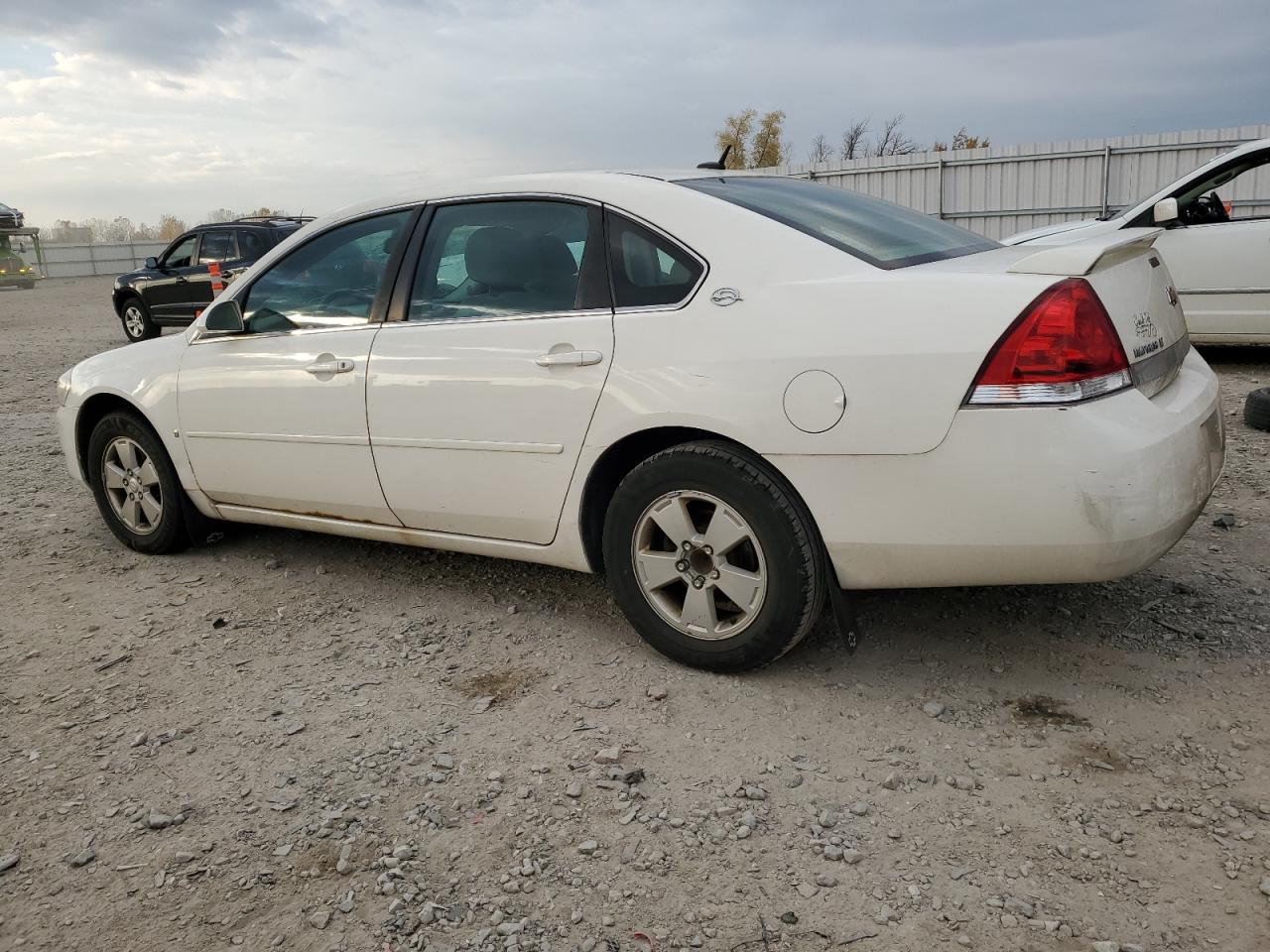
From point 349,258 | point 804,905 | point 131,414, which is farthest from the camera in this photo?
point 131,414

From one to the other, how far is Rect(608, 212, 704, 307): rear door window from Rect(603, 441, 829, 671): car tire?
478 mm

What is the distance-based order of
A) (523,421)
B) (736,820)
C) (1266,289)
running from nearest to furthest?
(736,820)
(523,421)
(1266,289)

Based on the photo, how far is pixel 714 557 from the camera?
3215 mm

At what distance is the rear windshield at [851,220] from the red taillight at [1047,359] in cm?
49

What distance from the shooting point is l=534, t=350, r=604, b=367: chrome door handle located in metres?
3.33

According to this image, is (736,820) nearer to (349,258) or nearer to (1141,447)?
(1141,447)

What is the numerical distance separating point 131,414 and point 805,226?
324 centimetres

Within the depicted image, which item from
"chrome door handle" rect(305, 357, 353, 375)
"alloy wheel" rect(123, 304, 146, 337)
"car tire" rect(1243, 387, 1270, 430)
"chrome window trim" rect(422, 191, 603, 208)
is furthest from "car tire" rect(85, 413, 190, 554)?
"alloy wheel" rect(123, 304, 146, 337)

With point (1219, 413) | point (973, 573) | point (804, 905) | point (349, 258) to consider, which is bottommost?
point (804, 905)

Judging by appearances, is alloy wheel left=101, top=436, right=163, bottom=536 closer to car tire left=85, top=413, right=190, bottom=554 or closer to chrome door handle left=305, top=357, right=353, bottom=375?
car tire left=85, top=413, right=190, bottom=554

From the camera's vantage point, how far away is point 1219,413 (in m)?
3.29

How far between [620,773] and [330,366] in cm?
196

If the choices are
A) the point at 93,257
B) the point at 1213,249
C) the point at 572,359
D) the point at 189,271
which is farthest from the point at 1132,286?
the point at 93,257

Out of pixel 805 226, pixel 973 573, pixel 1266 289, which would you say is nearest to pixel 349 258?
pixel 805 226
